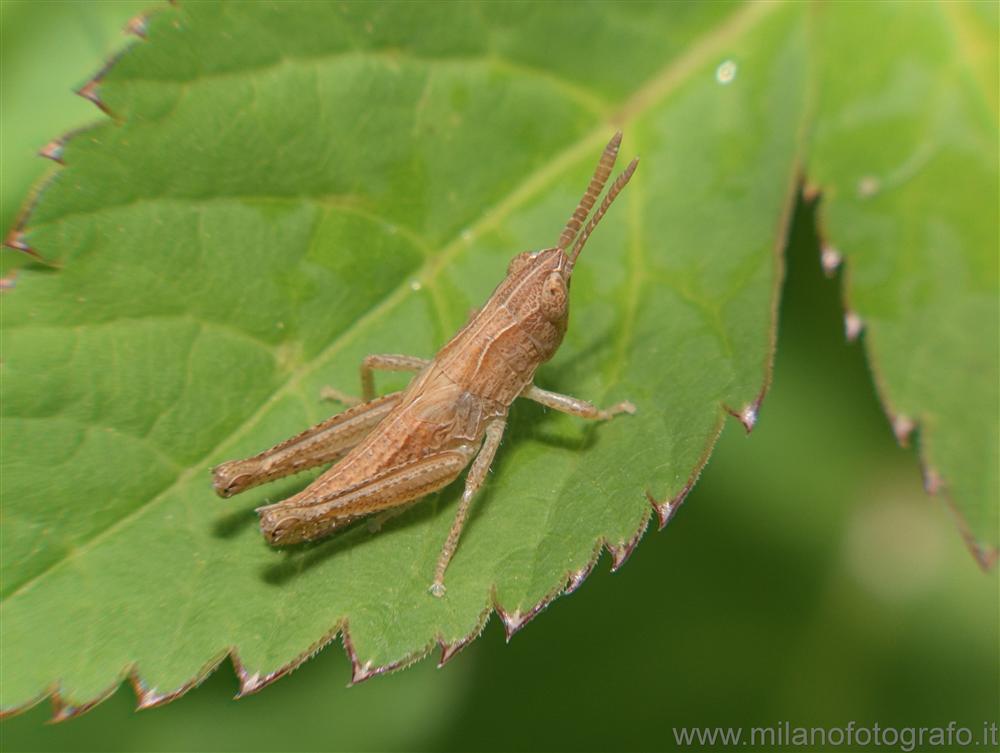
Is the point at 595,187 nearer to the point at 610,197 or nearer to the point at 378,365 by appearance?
the point at 610,197

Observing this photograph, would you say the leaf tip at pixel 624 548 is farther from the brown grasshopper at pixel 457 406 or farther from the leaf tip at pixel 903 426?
the leaf tip at pixel 903 426

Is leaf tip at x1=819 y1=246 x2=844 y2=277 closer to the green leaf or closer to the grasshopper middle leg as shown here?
the green leaf

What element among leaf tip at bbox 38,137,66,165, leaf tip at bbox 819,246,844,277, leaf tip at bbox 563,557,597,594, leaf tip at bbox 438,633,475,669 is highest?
leaf tip at bbox 819,246,844,277

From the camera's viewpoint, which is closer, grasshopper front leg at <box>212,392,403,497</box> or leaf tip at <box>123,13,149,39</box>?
leaf tip at <box>123,13,149,39</box>

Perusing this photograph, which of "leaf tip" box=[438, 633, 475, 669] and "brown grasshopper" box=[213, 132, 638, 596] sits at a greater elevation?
"brown grasshopper" box=[213, 132, 638, 596]

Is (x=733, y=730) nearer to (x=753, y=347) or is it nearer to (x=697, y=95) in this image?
(x=753, y=347)

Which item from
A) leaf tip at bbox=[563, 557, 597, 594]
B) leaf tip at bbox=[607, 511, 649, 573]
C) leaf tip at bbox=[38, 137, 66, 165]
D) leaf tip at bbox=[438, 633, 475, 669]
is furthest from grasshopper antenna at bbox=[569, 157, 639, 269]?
leaf tip at bbox=[38, 137, 66, 165]
